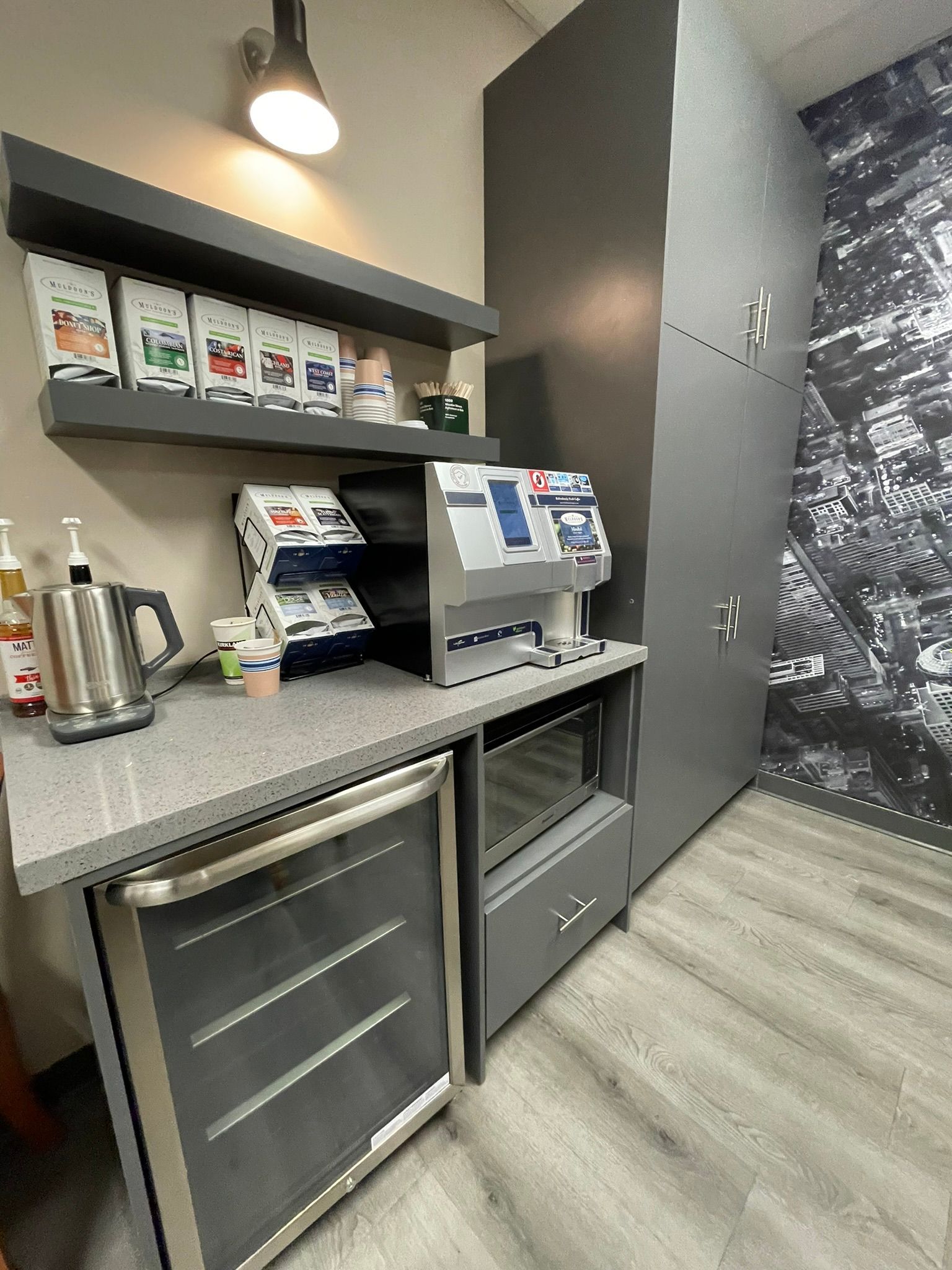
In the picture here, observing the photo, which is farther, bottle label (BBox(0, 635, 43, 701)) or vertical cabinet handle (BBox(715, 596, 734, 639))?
vertical cabinet handle (BBox(715, 596, 734, 639))

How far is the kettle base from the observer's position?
84cm

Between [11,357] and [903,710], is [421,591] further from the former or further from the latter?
[903,710]

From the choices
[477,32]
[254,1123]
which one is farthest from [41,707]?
[477,32]

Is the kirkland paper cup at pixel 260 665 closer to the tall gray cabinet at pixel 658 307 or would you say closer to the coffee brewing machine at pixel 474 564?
the coffee brewing machine at pixel 474 564

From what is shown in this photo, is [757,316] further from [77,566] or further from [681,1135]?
[681,1135]

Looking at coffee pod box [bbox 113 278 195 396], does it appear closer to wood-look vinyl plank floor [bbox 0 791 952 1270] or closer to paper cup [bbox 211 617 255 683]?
paper cup [bbox 211 617 255 683]

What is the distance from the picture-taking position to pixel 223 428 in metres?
1.01

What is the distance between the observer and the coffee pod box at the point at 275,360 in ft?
3.70

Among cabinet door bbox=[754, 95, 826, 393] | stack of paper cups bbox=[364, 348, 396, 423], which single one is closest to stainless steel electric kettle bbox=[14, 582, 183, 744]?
stack of paper cups bbox=[364, 348, 396, 423]

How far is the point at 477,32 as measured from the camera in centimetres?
159

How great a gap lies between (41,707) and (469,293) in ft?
5.46

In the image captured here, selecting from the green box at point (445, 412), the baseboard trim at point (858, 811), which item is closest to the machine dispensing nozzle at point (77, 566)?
the green box at point (445, 412)

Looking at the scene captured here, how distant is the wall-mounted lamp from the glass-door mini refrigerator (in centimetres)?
134

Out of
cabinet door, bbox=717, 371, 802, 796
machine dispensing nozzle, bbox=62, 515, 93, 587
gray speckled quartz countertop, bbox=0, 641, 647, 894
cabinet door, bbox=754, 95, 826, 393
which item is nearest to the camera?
gray speckled quartz countertop, bbox=0, 641, 647, 894
